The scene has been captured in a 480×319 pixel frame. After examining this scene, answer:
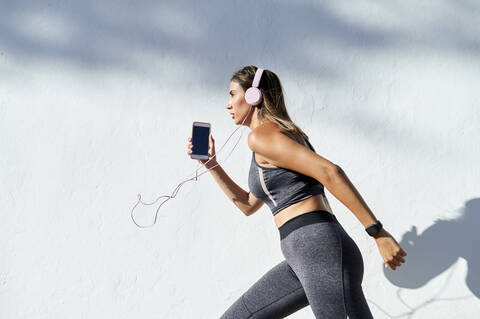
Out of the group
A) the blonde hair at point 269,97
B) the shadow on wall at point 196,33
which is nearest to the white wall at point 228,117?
the shadow on wall at point 196,33

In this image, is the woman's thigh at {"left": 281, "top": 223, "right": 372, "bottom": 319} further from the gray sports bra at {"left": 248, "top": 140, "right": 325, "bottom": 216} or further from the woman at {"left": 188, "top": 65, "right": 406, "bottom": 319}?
the gray sports bra at {"left": 248, "top": 140, "right": 325, "bottom": 216}

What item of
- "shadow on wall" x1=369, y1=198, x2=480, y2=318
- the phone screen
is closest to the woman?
the phone screen

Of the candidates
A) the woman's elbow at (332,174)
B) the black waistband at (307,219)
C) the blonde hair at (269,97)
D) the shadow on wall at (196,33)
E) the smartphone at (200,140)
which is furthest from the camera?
the shadow on wall at (196,33)

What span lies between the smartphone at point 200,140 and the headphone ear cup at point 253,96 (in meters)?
0.31

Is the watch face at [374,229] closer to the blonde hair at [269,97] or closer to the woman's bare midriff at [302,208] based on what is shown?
the woman's bare midriff at [302,208]

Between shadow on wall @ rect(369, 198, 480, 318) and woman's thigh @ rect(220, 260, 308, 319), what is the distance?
0.85 m

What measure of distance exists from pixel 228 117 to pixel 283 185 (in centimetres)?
86

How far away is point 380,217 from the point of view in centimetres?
255

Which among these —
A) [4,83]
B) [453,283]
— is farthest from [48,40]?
[453,283]

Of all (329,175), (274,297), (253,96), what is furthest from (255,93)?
(274,297)

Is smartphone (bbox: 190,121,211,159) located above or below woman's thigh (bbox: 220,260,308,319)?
above

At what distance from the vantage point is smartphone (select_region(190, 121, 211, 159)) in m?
2.14

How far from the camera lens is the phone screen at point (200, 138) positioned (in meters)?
2.14

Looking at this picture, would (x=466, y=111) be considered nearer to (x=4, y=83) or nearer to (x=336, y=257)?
(x=336, y=257)
